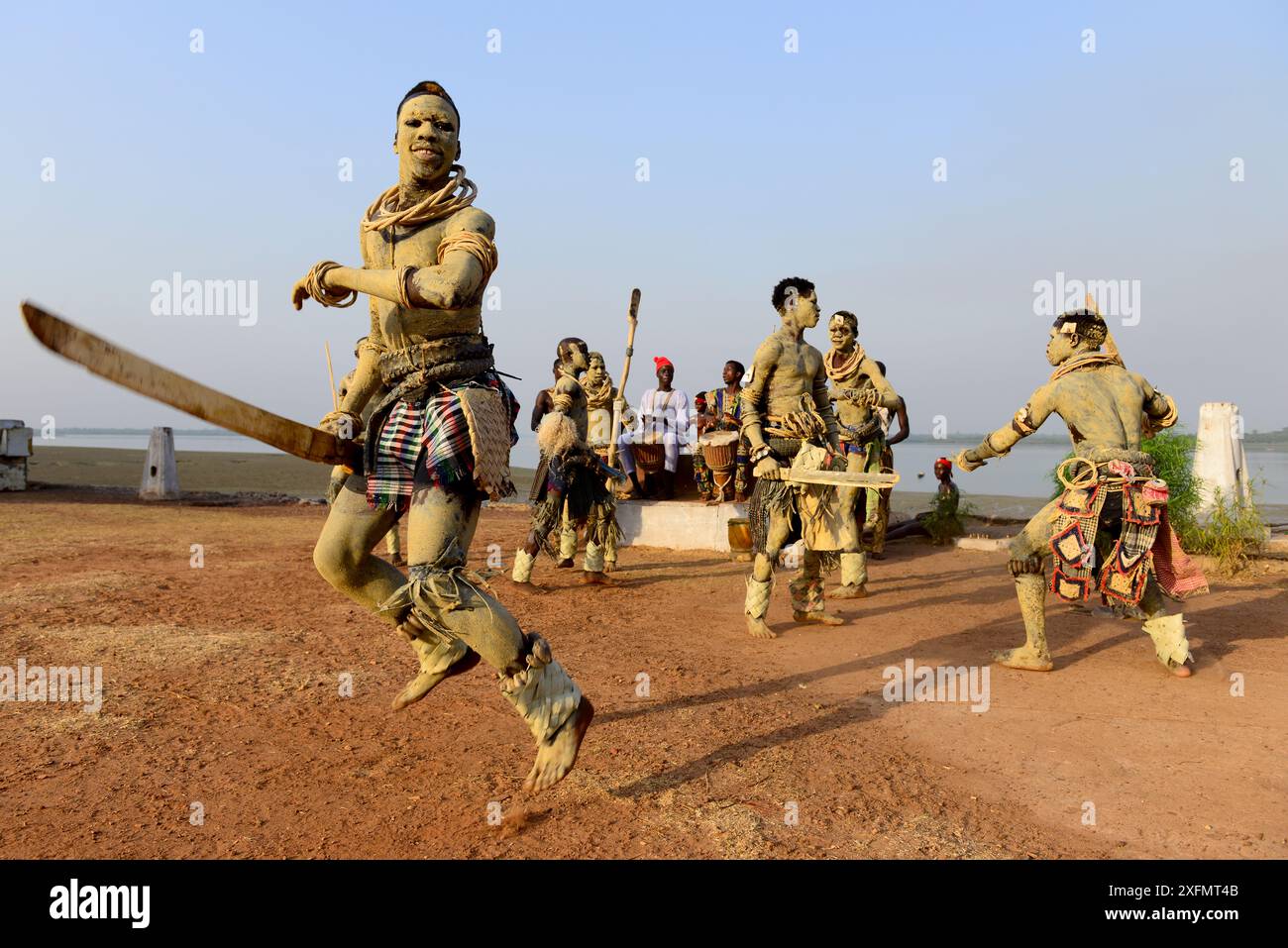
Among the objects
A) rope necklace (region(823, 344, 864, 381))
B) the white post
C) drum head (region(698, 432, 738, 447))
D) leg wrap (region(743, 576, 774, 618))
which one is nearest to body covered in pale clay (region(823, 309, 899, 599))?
rope necklace (region(823, 344, 864, 381))

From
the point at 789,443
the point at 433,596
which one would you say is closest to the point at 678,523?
the point at 789,443

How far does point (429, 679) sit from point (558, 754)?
2.64 feet

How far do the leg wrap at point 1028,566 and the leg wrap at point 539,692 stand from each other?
3604mm

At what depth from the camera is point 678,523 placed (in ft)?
38.5

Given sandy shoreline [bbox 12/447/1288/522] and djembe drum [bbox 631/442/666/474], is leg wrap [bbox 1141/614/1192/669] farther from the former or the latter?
→ sandy shoreline [bbox 12/447/1288/522]

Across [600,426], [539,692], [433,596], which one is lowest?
[539,692]

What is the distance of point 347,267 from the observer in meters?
3.39

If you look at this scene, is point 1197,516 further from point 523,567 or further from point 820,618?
point 523,567

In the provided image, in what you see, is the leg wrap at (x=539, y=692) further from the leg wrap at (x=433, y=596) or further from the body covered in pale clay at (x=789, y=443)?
the body covered in pale clay at (x=789, y=443)

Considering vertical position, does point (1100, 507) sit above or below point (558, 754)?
above

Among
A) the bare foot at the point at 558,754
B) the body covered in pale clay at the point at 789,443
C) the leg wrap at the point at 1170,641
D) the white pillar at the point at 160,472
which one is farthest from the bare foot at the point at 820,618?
the white pillar at the point at 160,472

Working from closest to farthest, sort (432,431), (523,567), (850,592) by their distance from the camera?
1. (432,431)
2. (850,592)
3. (523,567)

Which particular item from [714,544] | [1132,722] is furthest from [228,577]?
[1132,722]

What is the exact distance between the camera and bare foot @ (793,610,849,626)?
23.8 ft
